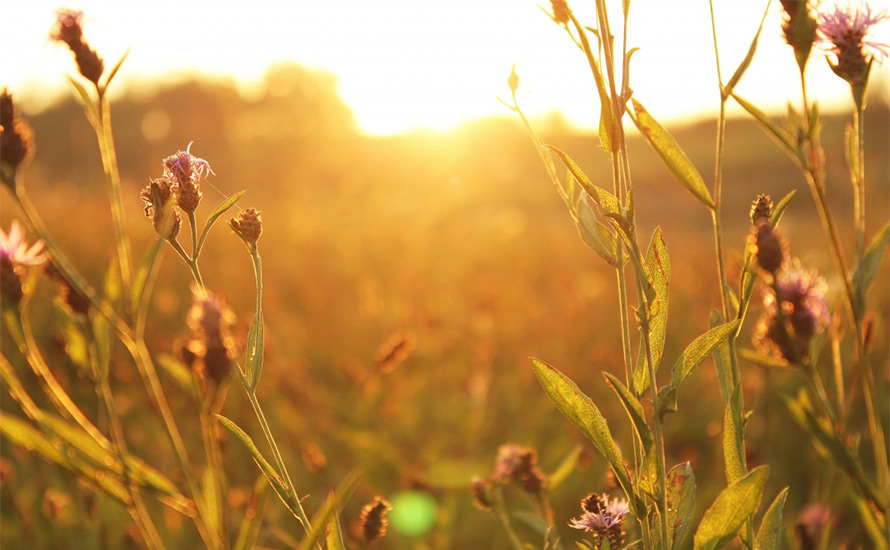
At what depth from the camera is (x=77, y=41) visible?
3.95 ft

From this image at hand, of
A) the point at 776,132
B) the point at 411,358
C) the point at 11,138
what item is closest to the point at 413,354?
the point at 411,358

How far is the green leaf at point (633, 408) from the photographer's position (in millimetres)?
774

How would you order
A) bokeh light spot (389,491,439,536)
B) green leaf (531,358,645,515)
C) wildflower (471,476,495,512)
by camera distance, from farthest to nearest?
bokeh light spot (389,491,439,536), wildflower (471,476,495,512), green leaf (531,358,645,515)

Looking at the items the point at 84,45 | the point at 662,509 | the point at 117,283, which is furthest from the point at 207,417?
the point at 84,45

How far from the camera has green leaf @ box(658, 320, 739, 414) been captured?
83 centimetres

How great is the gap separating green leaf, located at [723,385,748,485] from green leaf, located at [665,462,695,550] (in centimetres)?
5

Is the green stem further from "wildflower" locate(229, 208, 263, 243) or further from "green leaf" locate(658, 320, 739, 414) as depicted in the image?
"green leaf" locate(658, 320, 739, 414)

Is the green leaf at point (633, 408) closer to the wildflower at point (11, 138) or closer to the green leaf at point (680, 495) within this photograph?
the green leaf at point (680, 495)

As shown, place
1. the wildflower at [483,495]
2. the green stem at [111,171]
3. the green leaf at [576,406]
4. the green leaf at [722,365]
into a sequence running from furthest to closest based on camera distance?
the wildflower at [483,495]
the green stem at [111,171]
the green leaf at [722,365]
the green leaf at [576,406]

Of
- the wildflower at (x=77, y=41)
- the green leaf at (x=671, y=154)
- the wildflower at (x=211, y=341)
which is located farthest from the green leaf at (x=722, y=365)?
the wildflower at (x=77, y=41)

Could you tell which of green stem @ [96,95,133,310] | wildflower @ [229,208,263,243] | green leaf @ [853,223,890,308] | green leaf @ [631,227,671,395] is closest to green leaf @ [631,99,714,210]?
green leaf @ [631,227,671,395]

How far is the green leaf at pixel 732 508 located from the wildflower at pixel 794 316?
0.15 metres

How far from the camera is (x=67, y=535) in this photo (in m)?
1.84

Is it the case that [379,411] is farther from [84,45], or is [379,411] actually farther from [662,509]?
[662,509]
